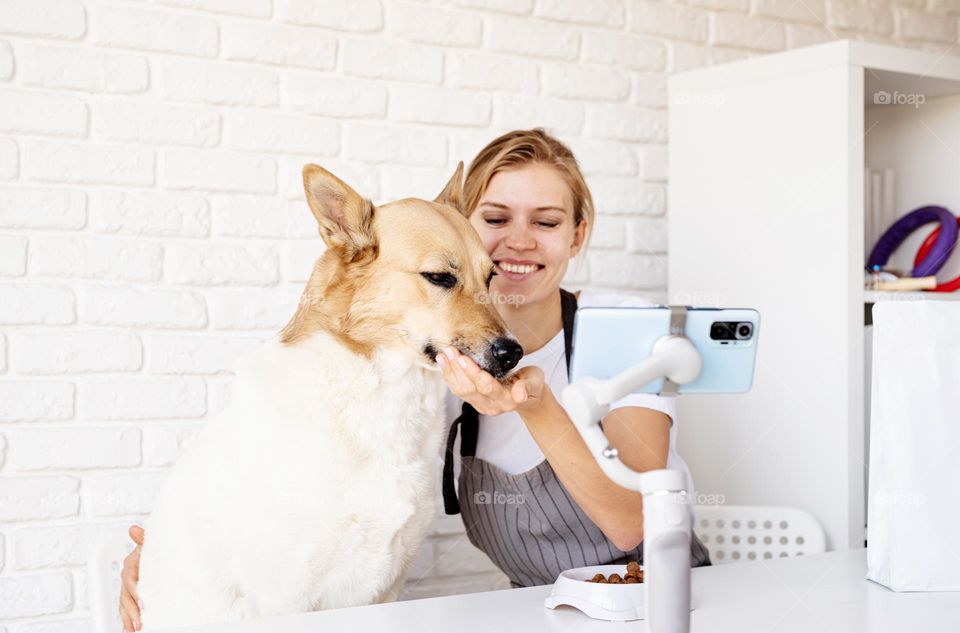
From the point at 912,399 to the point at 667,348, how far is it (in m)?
0.60

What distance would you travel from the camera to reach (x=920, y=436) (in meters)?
1.28

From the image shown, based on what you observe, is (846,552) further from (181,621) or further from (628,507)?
Answer: (181,621)

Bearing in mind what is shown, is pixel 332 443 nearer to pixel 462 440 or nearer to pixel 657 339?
pixel 462 440

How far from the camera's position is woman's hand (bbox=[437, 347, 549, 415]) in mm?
1325

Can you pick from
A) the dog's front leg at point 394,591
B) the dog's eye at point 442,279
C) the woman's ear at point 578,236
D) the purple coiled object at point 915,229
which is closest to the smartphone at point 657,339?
the dog's eye at point 442,279

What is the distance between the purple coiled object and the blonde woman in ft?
2.81

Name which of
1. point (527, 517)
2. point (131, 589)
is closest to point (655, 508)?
point (527, 517)

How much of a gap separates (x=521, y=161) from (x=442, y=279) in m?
0.47

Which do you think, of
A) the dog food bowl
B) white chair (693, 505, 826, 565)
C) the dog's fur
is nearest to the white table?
the dog food bowl

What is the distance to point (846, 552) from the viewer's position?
1.55m

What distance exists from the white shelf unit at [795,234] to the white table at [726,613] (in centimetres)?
74

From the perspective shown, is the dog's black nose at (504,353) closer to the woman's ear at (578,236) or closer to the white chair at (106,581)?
the woman's ear at (578,236)

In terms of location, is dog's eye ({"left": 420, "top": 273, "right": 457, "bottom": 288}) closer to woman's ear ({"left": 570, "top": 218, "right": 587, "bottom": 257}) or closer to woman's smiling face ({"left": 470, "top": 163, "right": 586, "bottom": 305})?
woman's smiling face ({"left": 470, "top": 163, "right": 586, "bottom": 305})

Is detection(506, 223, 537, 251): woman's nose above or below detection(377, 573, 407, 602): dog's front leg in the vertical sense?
above
